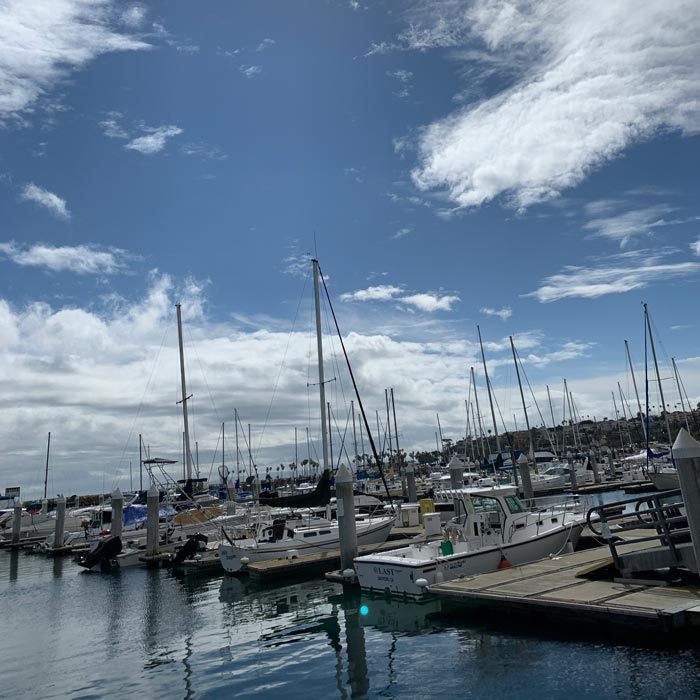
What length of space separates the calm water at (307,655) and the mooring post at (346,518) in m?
1.35

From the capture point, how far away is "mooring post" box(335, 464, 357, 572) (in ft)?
64.9

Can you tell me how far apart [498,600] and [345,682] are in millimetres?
4231

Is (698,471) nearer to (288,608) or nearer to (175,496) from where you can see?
(288,608)

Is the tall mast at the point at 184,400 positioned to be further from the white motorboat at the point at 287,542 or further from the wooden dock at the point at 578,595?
the wooden dock at the point at 578,595

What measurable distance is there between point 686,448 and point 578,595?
4.26 meters

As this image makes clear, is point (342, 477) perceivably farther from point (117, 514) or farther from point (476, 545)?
point (117, 514)

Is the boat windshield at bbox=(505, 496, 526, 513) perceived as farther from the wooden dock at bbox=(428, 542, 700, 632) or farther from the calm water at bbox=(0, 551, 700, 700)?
the calm water at bbox=(0, 551, 700, 700)

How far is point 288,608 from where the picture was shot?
18406 millimetres

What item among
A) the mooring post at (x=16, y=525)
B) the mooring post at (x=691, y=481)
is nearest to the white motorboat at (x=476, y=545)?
the mooring post at (x=691, y=481)

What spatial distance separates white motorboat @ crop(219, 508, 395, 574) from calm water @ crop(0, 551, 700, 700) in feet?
11.4

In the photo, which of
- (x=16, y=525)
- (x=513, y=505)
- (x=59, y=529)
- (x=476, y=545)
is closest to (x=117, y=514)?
(x=59, y=529)

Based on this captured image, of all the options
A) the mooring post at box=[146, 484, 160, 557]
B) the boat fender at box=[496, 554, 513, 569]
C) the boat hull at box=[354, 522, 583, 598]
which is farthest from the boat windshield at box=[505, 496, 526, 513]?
the mooring post at box=[146, 484, 160, 557]

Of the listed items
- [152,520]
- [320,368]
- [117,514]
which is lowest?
[152,520]

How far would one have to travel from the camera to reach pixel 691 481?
35.1 ft
